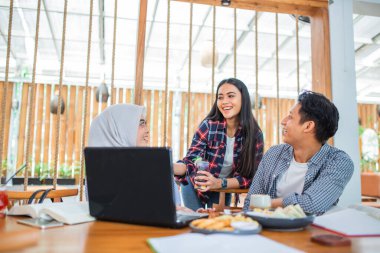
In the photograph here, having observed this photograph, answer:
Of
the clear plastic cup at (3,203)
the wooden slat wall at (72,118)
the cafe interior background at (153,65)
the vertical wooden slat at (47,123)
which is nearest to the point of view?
the clear plastic cup at (3,203)

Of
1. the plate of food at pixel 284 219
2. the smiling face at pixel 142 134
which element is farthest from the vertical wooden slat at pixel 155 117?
the plate of food at pixel 284 219

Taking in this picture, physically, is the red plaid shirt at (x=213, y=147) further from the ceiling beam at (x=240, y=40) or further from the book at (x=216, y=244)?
the ceiling beam at (x=240, y=40)

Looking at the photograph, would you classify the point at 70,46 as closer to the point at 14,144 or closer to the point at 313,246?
the point at 14,144

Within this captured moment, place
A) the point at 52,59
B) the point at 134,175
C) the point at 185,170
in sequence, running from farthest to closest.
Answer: the point at 52,59, the point at 185,170, the point at 134,175

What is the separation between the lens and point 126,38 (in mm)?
6520

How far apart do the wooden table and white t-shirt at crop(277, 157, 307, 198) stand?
696 millimetres

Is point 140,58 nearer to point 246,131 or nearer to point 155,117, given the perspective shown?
point 246,131

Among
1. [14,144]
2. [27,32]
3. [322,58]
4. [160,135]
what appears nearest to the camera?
[322,58]

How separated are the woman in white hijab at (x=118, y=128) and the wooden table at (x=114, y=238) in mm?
669

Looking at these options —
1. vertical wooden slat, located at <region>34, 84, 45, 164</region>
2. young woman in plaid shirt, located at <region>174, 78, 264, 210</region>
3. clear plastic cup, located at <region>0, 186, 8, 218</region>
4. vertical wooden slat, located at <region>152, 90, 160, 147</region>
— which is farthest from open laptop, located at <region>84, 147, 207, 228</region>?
vertical wooden slat, located at <region>34, 84, 45, 164</region>

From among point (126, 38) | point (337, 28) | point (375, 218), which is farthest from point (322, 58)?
point (126, 38)

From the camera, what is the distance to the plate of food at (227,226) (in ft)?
2.72

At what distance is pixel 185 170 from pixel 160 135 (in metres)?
6.93

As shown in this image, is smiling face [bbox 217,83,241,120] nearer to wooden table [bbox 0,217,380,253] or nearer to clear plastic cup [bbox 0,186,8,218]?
wooden table [bbox 0,217,380,253]
